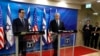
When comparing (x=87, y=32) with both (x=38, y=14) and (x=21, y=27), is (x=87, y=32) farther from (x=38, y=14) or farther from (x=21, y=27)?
(x=21, y=27)

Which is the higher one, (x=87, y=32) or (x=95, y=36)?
(x=87, y=32)

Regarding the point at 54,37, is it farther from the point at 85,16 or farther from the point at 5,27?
the point at 85,16

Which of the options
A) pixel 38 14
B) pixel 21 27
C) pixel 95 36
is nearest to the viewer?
pixel 21 27

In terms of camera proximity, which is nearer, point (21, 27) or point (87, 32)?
point (21, 27)

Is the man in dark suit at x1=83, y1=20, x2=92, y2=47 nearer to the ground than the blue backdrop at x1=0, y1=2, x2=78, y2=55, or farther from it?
nearer to the ground

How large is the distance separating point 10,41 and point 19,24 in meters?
1.34

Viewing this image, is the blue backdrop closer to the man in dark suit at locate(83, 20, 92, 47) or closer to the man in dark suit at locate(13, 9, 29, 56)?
the man in dark suit at locate(13, 9, 29, 56)

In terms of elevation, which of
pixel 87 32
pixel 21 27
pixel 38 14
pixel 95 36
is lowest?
pixel 95 36

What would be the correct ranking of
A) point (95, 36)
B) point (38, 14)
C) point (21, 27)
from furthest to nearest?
point (95, 36)
point (38, 14)
point (21, 27)

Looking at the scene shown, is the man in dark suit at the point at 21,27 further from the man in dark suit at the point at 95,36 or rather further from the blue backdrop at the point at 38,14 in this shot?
the man in dark suit at the point at 95,36

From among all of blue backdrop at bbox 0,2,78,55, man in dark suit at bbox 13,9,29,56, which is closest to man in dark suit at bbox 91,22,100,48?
blue backdrop at bbox 0,2,78,55

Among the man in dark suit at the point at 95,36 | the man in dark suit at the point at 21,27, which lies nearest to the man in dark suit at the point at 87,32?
the man in dark suit at the point at 95,36

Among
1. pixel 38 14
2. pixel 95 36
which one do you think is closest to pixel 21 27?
pixel 38 14

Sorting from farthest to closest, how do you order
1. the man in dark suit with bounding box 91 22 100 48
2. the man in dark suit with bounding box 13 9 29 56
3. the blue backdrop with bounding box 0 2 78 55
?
the man in dark suit with bounding box 91 22 100 48 → the blue backdrop with bounding box 0 2 78 55 → the man in dark suit with bounding box 13 9 29 56
